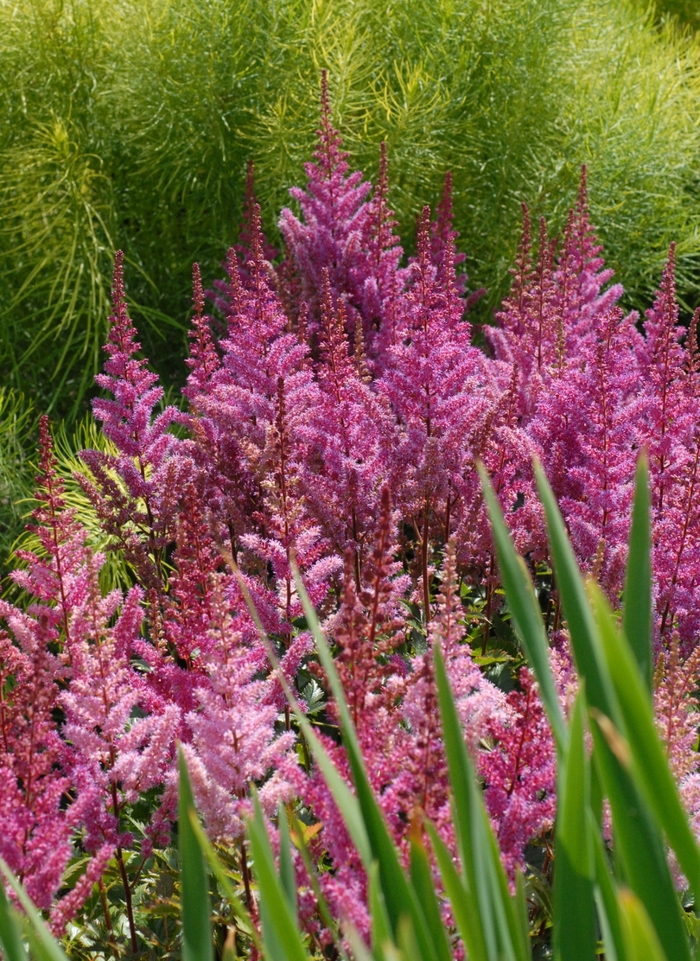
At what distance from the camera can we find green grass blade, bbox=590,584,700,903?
3.25 ft

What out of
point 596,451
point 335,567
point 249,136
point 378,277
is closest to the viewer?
point 335,567

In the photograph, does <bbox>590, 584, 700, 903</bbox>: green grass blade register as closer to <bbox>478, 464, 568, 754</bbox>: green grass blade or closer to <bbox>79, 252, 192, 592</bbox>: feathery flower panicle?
<bbox>478, 464, 568, 754</bbox>: green grass blade

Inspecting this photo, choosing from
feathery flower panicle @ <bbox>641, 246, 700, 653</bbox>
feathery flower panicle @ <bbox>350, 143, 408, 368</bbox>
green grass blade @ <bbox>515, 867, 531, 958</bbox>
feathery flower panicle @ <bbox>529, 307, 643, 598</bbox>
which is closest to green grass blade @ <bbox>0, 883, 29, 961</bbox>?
green grass blade @ <bbox>515, 867, 531, 958</bbox>

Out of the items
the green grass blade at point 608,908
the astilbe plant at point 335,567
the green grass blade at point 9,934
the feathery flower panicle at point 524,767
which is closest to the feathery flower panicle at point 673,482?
the astilbe plant at point 335,567

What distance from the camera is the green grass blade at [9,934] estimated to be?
1100 mm

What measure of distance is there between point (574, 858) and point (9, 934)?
0.60 meters

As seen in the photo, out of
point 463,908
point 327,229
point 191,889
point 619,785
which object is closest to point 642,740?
point 619,785

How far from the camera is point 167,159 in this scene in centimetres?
535

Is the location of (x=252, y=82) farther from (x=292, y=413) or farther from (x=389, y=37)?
(x=292, y=413)

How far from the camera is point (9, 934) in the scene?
112 centimetres

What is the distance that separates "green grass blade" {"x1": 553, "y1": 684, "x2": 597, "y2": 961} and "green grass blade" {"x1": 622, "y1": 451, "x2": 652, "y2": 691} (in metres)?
0.16

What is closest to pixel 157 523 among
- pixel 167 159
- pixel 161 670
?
pixel 161 670

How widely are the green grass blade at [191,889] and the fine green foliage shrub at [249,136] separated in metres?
3.85

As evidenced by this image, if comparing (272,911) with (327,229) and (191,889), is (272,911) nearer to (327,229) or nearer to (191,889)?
(191,889)
